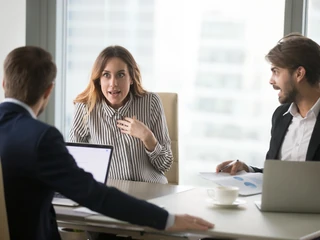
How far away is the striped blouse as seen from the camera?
3350 millimetres

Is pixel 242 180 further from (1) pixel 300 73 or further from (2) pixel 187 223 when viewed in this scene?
(2) pixel 187 223

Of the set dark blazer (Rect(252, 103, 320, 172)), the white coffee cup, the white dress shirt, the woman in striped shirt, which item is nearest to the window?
the woman in striped shirt

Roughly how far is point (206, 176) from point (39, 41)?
2.38 metres

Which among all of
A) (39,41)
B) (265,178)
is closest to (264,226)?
(265,178)

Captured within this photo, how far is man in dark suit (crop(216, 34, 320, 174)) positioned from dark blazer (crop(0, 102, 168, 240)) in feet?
3.37

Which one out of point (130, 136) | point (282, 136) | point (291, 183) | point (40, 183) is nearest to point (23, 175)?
point (40, 183)

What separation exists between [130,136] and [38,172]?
1.33 meters

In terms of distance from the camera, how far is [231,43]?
14.2 ft

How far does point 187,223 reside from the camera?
6.93 ft

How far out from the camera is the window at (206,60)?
4.25m

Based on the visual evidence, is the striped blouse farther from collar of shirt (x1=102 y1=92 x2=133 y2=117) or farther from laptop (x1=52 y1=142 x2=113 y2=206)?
laptop (x1=52 y1=142 x2=113 y2=206)

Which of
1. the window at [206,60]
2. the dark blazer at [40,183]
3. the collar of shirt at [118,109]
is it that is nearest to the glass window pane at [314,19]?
the window at [206,60]

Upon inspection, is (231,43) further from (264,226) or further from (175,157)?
(264,226)

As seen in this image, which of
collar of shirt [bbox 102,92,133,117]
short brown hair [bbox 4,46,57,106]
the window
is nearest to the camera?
short brown hair [bbox 4,46,57,106]
